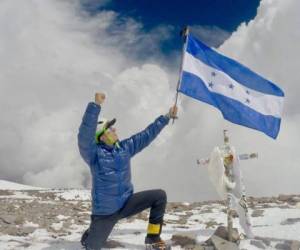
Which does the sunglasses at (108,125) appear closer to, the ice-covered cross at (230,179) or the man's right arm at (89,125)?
the man's right arm at (89,125)

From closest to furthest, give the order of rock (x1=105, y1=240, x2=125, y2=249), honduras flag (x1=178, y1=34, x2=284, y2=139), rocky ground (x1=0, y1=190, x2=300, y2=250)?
rock (x1=105, y1=240, x2=125, y2=249)
rocky ground (x1=0, y1=190, x2=300, y2=250)
honduras flag (x1=178, y1=34, x2=284, y2=139)

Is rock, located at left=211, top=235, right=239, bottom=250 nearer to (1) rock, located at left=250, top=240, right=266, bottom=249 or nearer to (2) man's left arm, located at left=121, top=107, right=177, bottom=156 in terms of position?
(1) rock, located at left=250, top=240, right=266, bottom=249

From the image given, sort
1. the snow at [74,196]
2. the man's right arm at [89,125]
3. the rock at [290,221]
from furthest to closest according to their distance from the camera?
the snow at [74,196] < the rock at [290,221] < the man's right arm at [89,125]

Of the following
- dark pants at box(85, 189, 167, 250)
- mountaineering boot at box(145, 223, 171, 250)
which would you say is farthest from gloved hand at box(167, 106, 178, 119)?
mountaineering boot at box(145, 223, 171, 250)

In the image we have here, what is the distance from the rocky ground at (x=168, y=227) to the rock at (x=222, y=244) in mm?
21

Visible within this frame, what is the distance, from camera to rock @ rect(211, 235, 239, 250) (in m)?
10.5

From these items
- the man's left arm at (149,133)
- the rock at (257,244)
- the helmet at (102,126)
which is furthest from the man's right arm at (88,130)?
the rock at (257,244)

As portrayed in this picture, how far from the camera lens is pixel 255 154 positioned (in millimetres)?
11375

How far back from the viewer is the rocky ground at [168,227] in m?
11.3

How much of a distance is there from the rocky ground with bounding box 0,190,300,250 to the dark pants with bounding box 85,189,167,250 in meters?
0.93

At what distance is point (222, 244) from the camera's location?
10.6 metres

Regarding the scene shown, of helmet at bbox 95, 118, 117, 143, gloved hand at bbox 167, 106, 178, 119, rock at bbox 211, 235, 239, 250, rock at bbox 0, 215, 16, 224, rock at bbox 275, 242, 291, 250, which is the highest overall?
gloved hand at bbox 167, 106, 178, 119

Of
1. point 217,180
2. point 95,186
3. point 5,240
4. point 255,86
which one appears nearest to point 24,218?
point 5,240

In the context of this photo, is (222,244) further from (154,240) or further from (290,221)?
(290,221)
